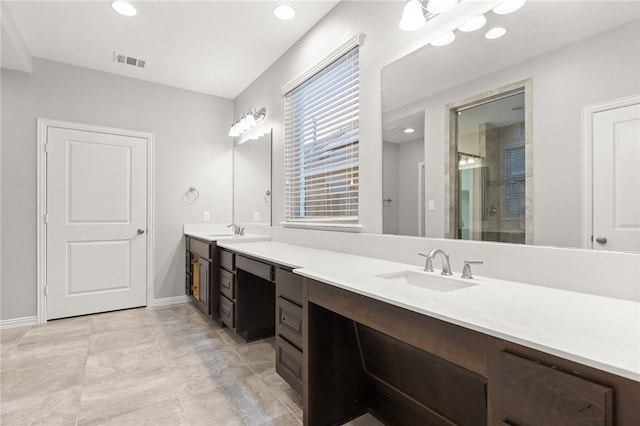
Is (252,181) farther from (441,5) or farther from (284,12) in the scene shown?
(441,5)

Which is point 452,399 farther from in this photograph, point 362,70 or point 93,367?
point 93,367

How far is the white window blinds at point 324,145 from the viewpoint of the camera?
231cm

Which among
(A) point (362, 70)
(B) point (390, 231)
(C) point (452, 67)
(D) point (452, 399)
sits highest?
(A) point (362, 70)

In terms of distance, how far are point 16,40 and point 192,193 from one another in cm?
202

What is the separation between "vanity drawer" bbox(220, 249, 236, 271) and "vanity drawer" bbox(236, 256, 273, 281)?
0.32ft

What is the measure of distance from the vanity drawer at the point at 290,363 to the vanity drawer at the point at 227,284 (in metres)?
0.89

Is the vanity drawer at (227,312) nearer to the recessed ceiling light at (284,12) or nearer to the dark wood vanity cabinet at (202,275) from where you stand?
the dark wood vanity cabinet at (202,275)

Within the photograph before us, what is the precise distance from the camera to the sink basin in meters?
1.42

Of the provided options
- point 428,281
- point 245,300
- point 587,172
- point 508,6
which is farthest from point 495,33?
point 245,300

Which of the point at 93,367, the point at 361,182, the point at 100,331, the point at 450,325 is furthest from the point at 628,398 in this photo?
the point at 100,331

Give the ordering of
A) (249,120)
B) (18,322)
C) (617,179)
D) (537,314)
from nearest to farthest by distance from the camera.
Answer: (537,314)
(617,179)
(18,322)
(249,120)

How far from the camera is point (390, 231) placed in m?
1.99

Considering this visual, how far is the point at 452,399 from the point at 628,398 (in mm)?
789

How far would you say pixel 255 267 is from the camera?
87.8 inches
